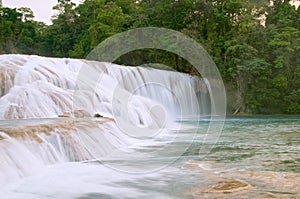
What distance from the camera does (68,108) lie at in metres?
8.38

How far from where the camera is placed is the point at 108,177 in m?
Answer: 4.46

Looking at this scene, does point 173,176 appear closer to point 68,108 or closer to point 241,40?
point 68,108

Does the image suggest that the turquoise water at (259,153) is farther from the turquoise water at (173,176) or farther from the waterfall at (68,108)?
the waterfall at (68,108)

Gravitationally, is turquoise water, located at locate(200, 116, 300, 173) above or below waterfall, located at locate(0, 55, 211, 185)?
below

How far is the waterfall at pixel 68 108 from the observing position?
4.80 metres

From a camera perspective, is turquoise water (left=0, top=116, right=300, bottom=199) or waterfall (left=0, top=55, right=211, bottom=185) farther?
waterfall (left=0, top=55, right=211, bottom=185)

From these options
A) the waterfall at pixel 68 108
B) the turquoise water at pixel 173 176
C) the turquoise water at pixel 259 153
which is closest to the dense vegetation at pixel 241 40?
the waterfall at pixel 68 108

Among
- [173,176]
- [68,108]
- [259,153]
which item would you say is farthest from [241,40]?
[173,176]

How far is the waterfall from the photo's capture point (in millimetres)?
4797

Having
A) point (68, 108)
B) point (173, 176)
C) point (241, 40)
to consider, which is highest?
point (241, 40)

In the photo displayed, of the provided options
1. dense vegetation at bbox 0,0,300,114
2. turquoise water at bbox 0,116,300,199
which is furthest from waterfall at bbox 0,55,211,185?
dense vegetation at bbox 0,0,300,114

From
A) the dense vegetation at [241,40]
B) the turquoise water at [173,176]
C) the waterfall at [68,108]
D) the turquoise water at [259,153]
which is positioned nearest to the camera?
the turquoise water at [173,176]

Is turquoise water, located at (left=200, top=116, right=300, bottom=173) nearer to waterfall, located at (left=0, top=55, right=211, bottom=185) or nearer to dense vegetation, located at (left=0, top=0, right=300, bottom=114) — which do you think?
waterfall, located at (left=0, top=55, right=211, bottom=185)

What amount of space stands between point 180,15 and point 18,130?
56.3 feet
